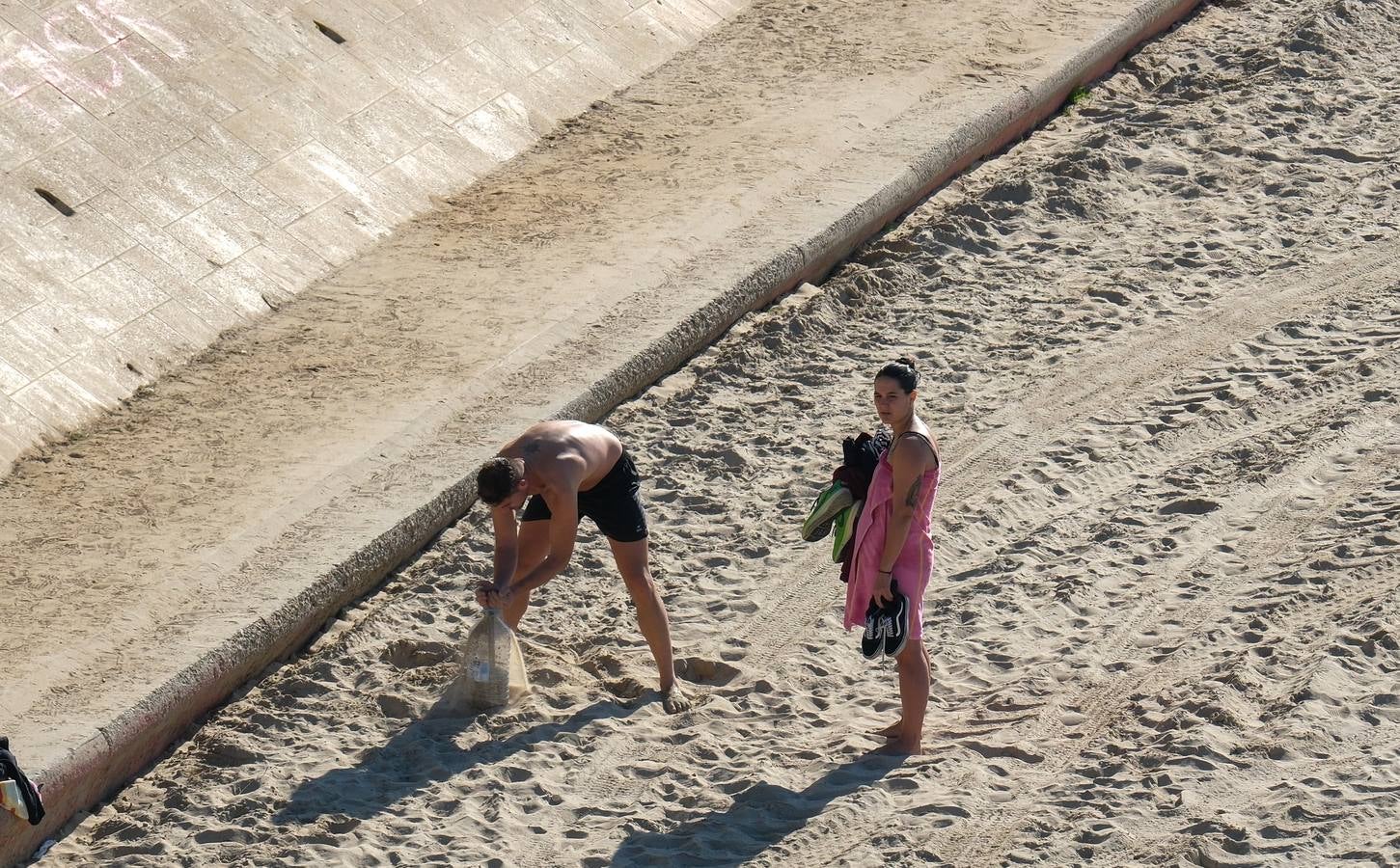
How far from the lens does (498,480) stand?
644cm

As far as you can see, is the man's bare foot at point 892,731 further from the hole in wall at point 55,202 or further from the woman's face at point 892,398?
the hole in wall at point 55,202

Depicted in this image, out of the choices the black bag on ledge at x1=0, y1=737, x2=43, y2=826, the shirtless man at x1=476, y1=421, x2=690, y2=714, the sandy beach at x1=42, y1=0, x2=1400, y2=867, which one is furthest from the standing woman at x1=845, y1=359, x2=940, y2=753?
the black bag on ledge at x1=0, y1=737, x2=43, y2=826

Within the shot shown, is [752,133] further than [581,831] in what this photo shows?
Yes

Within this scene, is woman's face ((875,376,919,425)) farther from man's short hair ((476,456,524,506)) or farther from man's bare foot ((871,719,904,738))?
man's short hair ((476,456,524,506))

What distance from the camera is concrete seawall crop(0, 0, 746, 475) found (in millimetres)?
9641

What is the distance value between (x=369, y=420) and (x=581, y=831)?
3129 mm

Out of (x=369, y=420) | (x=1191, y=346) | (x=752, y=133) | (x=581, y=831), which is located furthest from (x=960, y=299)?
(x=581, y=831)

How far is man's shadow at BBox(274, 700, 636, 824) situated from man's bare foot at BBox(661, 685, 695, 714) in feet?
0.44

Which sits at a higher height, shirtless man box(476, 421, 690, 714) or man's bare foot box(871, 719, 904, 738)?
shirtless man box(476, 421, 690, 714)

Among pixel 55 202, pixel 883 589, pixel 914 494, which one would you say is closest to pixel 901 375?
pixel 914 494

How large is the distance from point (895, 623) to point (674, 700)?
1.20 meters

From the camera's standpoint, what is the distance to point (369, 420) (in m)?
8.94

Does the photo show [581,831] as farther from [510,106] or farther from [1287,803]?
→ [510,106]

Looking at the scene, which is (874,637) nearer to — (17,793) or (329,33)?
(17,793)
